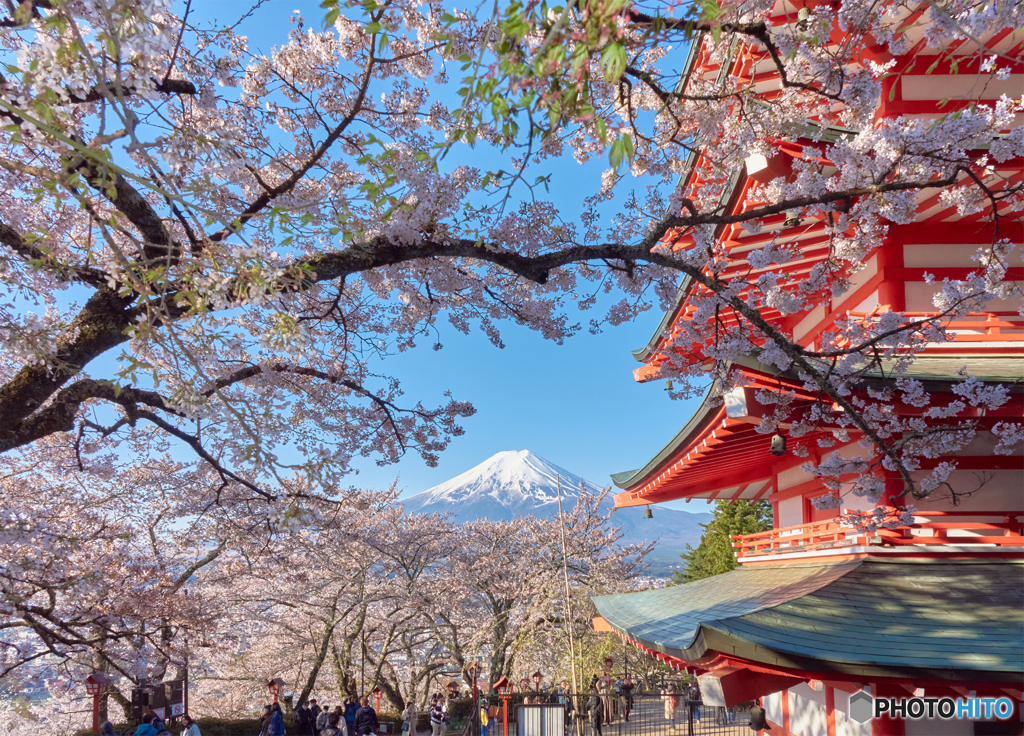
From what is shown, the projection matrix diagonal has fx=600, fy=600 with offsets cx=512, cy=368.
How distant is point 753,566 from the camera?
8.20 metres

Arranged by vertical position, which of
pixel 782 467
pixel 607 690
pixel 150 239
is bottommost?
pixel 607 690

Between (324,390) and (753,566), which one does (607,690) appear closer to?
(753,566)

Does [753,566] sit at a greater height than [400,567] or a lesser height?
greater

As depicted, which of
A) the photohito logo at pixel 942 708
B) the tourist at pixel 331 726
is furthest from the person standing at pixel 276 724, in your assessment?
the photohito logo at pixel 942 708

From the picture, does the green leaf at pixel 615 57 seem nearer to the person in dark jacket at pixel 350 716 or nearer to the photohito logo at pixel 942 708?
the photohito logo at pixel 942 708

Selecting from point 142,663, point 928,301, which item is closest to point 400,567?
point 142,663

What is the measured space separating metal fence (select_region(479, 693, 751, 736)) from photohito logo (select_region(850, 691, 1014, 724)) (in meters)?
2.64

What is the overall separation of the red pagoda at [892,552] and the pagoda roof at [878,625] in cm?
2

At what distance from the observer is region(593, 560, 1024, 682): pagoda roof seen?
160 inches

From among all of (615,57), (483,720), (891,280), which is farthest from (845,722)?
(483,720)


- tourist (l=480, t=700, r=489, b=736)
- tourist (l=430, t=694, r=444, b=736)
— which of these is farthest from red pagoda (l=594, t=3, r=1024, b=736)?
tourist (l=430, t=694, r=444, b=736)

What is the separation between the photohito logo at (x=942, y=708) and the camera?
4.70 meters

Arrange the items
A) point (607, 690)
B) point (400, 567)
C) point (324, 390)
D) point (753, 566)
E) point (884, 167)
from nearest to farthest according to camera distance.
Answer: point (884, 167)
point (324, 390)
point (753, 566)
point (607, 690)
point (400, 567)

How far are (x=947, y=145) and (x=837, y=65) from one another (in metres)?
0.82
